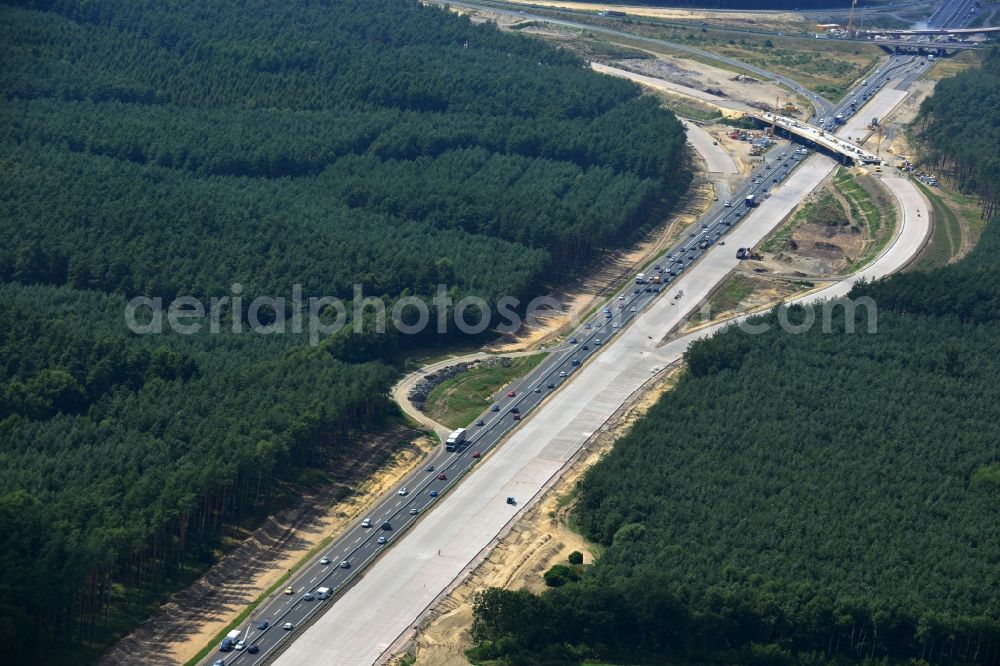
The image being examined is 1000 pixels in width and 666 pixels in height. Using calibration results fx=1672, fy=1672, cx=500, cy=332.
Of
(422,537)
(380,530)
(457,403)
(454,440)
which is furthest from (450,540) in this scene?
(457,403)

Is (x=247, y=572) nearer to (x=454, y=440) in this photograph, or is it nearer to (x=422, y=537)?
(x=422, y=537)

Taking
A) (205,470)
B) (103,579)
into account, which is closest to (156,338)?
(205,470)

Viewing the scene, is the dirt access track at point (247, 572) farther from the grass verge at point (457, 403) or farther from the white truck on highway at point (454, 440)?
the grass verge at point (457, 403)

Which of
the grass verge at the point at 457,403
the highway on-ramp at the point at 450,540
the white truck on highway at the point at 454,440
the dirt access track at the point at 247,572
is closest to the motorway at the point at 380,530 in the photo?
the white truck on highway at the point at 454,440

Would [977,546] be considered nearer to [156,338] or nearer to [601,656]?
[601,656]

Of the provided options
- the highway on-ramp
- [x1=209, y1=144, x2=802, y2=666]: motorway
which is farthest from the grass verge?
the highway on-ramp

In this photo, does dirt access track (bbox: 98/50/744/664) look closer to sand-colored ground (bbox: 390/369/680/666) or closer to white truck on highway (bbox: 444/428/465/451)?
white truck on highway (bbox: 444/428/465/451)
